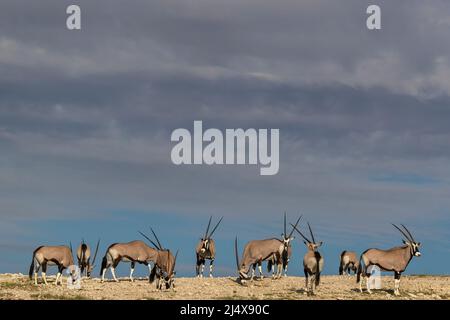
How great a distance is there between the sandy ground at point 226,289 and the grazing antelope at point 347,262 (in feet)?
6.73

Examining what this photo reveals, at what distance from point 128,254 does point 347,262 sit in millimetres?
10996

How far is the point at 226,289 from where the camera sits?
30562 mm

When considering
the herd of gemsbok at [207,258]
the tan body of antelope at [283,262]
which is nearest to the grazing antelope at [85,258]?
the herd of gemsbok at [207,258]

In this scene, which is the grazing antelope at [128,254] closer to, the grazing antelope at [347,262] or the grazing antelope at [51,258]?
the grazing antelope at [51,258]

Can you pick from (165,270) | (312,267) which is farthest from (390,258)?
(165,270)

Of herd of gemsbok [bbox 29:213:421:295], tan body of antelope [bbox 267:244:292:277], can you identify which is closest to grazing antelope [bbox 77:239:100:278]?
herd of gemsbok [bbox 29:213:421:295]

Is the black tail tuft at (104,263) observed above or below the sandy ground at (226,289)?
above

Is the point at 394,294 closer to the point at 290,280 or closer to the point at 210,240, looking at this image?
the point at 290,280

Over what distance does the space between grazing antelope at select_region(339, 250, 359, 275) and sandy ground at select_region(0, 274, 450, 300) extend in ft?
6.73

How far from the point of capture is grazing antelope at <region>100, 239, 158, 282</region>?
37531 mm

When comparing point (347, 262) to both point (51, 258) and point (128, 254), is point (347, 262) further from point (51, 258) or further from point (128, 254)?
point (51, 258)

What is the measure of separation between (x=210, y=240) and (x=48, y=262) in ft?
29.2

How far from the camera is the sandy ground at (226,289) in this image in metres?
27.0
